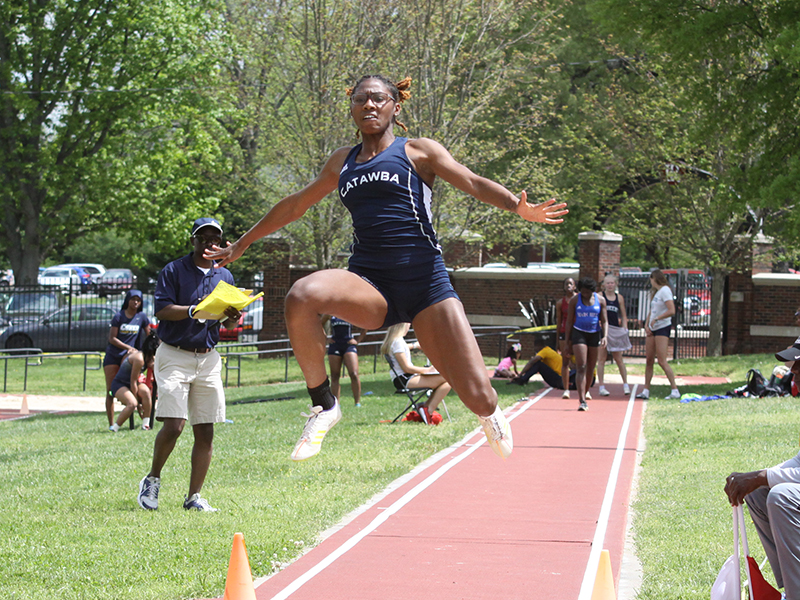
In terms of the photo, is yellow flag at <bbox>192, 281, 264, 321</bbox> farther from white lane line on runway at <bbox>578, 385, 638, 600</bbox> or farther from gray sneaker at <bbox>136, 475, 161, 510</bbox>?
white lane line on runway at <bbox>578, 385, 638, 600</bbox>

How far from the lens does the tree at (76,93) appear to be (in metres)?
27.5

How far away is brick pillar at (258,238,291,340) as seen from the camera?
27.4 meters

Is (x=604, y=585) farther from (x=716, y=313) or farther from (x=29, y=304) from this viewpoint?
(x=29, y=304)

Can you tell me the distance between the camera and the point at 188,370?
7062 millimetres

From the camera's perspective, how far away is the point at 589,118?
32125mm

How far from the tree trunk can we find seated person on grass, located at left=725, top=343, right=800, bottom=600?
863 inches

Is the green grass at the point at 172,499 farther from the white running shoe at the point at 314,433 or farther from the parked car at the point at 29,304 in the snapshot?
the parked car at the point at 29,304

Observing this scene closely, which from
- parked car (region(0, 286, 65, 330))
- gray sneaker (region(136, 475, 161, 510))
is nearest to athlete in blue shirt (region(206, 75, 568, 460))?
gray sneaker (region(136, 475, 161, 510))

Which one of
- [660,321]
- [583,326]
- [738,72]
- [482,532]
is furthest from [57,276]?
[482,532]

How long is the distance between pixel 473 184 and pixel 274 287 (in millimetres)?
23606

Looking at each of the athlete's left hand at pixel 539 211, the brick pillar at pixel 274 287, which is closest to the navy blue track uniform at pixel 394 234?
the athlete's left hand at pixel 539 211

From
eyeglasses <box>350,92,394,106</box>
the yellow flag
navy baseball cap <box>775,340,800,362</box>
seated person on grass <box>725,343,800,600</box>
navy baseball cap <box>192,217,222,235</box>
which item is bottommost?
seated person on grass <box>725,343,800,600</box>

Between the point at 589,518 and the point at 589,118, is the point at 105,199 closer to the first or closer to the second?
the point at 589,118

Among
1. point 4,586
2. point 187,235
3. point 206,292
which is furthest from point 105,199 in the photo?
point 4,586
